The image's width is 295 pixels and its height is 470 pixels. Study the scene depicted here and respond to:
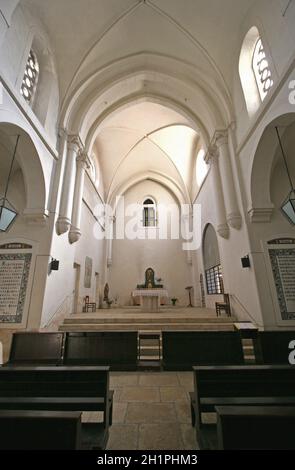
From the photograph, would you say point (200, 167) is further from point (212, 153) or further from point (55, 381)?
point (55, 381)

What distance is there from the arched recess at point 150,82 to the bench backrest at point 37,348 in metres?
6.54

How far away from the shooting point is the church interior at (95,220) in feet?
6.98

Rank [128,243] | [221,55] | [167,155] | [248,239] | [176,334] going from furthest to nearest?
[128,243] < [167,155] < [221,55] < [248,239] < [176,334]

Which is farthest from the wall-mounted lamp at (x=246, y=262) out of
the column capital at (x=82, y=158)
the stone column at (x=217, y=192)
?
the column capital at (x=82, y=158)

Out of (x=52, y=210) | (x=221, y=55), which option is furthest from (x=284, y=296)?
Answer: (x=221, y=55)

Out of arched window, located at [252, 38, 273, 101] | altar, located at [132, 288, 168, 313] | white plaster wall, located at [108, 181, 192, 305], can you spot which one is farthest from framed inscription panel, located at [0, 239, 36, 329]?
white plaster wall, located at [108, 181, 192, 305]

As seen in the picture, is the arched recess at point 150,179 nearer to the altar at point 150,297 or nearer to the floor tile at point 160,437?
the altar at point 150,297

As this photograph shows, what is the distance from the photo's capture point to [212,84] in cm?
734

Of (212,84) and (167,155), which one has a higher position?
(167,155)

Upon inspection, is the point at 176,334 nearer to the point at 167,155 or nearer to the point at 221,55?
the point at 221,55

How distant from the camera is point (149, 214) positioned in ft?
49.4

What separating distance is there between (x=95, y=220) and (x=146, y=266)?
192 inches

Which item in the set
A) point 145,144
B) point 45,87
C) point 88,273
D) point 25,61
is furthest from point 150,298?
point 145,144

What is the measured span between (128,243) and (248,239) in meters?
9.64
